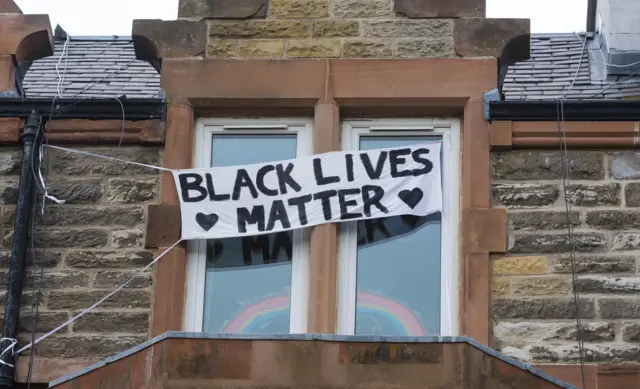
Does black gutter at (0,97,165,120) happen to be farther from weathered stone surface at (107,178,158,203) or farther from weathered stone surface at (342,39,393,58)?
weathered stone surface at (342,39,393,58)

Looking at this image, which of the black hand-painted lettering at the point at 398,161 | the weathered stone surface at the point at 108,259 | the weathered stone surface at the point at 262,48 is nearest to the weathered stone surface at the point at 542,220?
the black hand-painted lettering at the point at 398,161

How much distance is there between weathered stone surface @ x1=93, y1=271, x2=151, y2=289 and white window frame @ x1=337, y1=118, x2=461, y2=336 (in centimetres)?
114

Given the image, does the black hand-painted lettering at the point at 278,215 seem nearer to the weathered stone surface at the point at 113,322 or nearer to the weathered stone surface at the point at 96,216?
the weathered stone surface at the point at 96,216

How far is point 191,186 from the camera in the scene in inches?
397

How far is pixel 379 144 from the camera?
10273 millimetres

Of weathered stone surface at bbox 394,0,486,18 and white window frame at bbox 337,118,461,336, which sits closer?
white window frame at bbox 337,118,461,336

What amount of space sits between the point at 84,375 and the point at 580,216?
308 centimetres

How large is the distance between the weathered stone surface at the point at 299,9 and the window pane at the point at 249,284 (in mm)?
1465

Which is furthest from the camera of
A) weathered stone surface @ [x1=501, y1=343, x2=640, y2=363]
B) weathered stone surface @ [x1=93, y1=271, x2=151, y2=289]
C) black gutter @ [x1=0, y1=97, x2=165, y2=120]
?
black gutter @ [x1=0, y1=97, x2=165, y2=120]

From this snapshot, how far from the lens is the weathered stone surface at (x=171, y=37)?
10.5m

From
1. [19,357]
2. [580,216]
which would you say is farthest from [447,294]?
[19,357]

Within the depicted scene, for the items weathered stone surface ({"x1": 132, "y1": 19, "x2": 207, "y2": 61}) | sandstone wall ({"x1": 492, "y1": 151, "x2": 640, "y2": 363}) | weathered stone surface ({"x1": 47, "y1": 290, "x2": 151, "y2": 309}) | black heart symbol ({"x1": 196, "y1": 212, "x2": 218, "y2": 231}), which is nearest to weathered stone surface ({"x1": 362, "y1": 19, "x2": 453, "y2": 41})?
sandstone wall ({"x1": 492, "y1": 151, "x2": 640, "y2": 363})

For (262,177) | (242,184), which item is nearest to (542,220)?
(262,177)

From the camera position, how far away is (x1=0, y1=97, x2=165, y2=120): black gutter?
10320mm
